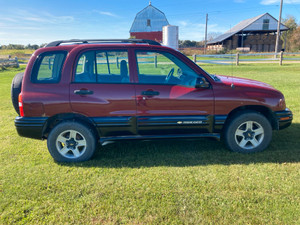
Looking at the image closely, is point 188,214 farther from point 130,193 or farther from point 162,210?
point 130,193

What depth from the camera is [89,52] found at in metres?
3.58

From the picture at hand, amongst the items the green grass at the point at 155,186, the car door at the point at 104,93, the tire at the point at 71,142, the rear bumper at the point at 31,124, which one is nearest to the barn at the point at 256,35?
the green grass at the point at 155,186

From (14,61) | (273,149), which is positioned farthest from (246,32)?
(273,149)

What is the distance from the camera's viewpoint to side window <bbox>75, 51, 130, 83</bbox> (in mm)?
3531

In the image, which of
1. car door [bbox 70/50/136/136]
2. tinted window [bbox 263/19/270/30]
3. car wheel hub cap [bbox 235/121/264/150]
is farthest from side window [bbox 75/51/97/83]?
tinted window [bbox 263/19/270/30]

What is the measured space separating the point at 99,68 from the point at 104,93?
442 millimetres

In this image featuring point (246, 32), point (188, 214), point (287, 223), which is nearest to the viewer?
point (287, 223)

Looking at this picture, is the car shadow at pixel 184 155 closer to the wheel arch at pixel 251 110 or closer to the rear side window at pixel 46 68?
the wheel arch at pixel 251 110

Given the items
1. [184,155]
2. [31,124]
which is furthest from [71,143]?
[184,155]

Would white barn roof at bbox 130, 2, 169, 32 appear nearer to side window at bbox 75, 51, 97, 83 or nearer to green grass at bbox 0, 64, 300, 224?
side window at bbox 75, 51, 97, 83

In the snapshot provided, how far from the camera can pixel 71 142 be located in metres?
3.66

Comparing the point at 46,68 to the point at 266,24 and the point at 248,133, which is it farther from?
the point at 266,24

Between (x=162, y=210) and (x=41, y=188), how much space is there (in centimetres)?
164

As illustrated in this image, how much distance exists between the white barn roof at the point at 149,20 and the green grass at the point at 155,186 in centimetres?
4529
